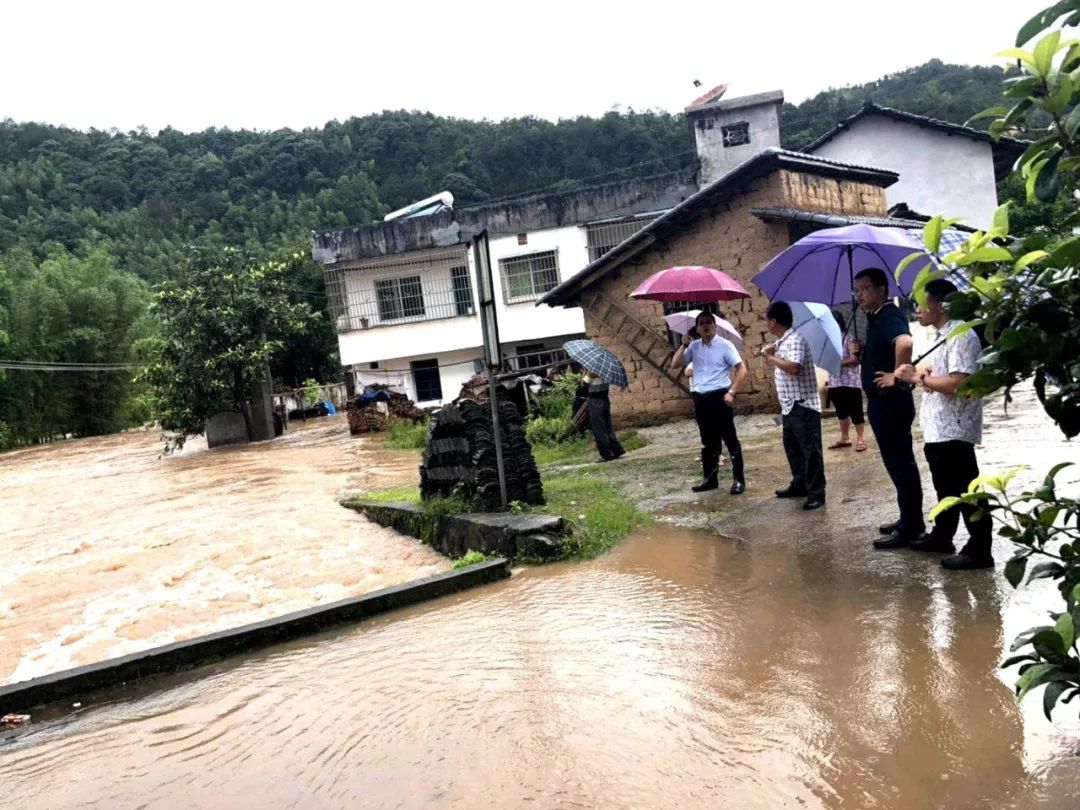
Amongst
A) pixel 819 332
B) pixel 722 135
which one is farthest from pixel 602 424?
pixel 722 135

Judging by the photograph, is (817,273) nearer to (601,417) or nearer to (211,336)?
(601,417)

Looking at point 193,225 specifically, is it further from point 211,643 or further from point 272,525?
point 211,643

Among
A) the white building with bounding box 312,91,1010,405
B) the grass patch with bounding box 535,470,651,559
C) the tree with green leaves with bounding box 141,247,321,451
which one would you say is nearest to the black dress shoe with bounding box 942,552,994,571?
the grass patch with bounding box 535,470,651,559

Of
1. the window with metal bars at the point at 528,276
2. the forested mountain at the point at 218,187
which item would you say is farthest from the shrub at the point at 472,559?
the forested mountain at the point at 218,187

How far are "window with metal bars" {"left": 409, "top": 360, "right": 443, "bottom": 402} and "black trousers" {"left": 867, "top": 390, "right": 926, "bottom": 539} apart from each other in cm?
2523

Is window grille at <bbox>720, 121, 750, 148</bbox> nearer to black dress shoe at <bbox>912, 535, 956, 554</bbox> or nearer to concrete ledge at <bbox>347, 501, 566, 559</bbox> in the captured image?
concrete ledge at <bbox>347, 501, 566, 559</bbox>

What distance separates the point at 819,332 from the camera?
7465 mm

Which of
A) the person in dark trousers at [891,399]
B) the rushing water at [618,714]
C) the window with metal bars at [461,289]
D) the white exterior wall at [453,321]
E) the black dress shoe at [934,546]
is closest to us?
the rushing water at [618,714]

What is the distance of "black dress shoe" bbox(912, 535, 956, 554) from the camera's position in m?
5.18

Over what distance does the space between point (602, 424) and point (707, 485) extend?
357 cm

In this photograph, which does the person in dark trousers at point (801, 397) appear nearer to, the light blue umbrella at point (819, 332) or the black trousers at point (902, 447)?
the light blue umbrella at point (819, 332)

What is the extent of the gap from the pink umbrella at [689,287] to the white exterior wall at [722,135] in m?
20.2

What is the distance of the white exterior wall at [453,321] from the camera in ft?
93.4

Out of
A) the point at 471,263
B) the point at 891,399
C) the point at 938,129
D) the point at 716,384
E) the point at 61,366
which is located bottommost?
the point at 891,399
